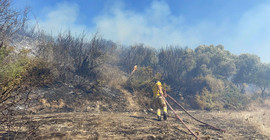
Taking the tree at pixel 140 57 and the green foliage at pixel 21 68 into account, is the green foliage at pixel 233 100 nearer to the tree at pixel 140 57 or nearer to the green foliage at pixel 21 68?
the tree at pixel 140 57

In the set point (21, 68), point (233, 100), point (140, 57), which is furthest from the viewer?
point (140, 57)

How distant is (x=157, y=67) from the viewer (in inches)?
657

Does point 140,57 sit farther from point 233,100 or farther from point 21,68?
point 21,68

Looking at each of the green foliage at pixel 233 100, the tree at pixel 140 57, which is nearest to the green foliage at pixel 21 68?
the tree at pixel 140 57

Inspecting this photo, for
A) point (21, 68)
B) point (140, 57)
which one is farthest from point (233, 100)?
point (21, 68)

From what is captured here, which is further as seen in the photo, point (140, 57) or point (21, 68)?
point (140, 57)

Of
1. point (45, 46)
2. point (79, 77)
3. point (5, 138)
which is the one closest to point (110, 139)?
point (5, 138)

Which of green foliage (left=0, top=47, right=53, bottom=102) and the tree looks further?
the tree

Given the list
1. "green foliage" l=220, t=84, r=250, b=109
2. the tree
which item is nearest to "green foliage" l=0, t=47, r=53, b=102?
the tree

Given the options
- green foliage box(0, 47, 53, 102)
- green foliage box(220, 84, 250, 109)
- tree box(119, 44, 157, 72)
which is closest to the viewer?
green foliage box(0, 47, 53, 102)

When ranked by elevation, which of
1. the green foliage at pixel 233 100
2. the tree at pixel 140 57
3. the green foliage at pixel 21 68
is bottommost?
the green foliage at pixel 233 100

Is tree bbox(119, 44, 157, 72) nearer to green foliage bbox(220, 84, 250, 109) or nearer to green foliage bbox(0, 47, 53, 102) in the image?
green foliage bbox(220, 84, 250, 109)

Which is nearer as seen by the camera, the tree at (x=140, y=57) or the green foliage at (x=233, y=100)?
the green foliage at (x=233, y=100)

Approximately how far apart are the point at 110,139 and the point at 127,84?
7.43 metres
